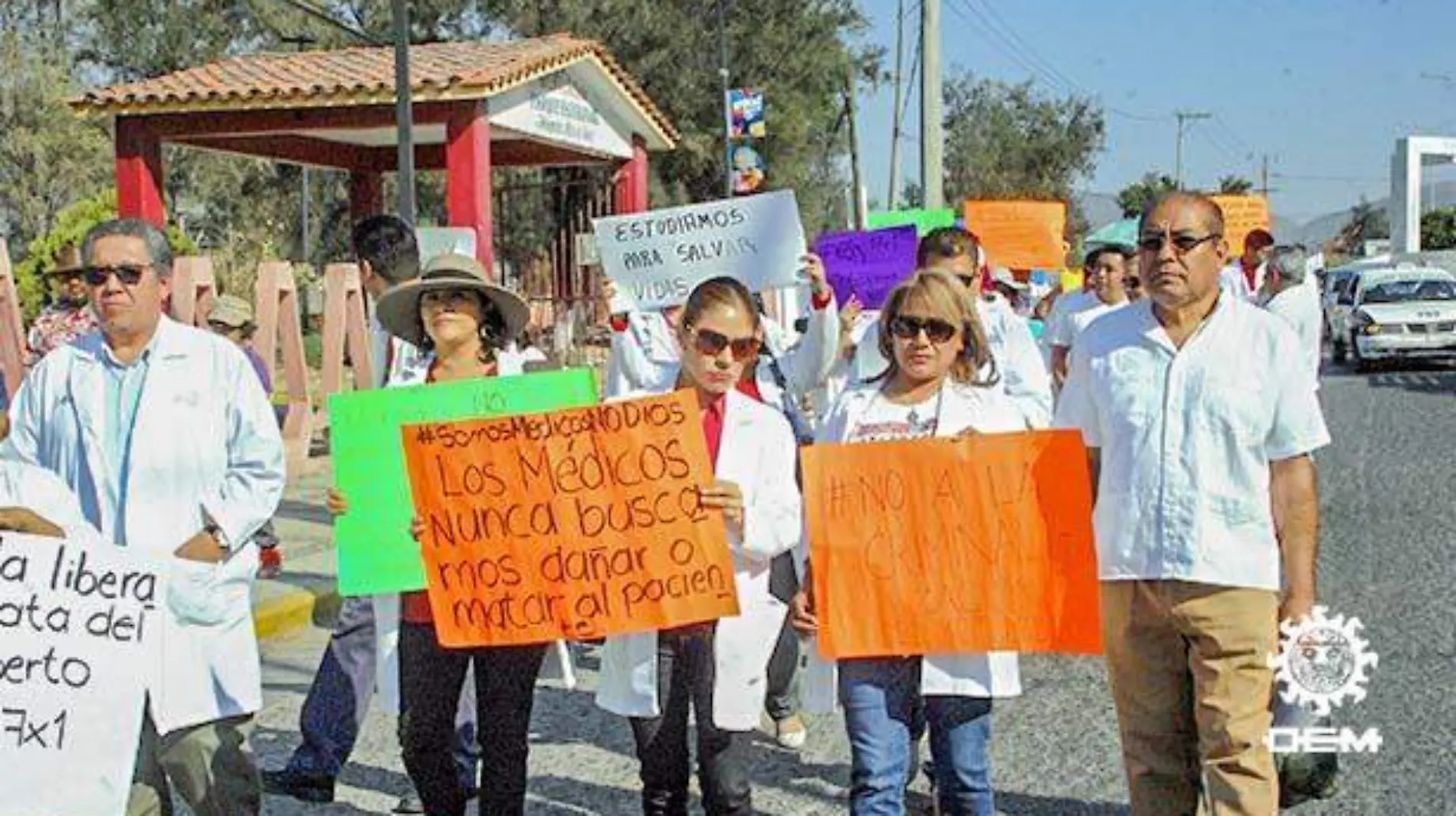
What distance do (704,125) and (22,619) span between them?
125ft

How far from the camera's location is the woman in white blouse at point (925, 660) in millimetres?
4301

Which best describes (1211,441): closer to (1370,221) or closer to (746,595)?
(746,595)

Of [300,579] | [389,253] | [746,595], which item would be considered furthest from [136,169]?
[746,595]

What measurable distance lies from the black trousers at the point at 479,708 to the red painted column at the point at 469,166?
12.0 metres

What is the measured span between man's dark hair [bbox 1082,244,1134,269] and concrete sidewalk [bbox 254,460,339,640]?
13.9 ft

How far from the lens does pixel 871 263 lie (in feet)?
26.4

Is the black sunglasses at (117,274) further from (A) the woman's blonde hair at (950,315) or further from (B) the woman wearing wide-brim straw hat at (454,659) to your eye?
(A) the woman's blonde hair at (950,315)

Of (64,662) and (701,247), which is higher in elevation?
(701,247)

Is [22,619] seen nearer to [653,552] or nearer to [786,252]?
[653,552]

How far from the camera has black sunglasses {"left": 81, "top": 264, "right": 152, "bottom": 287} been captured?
13.4 ft

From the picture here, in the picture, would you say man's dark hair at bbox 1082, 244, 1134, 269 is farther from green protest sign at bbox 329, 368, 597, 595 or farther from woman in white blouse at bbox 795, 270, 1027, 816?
green protest sign at bbox 329, 368, 597, 595

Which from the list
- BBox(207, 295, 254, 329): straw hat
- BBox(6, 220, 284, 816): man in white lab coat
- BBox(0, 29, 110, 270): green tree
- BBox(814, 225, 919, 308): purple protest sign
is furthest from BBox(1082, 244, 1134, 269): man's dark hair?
BBox(0, 29, 110, 270): green tree

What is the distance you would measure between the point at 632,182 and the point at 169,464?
17.8 m

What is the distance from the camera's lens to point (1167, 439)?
13.5 ft
